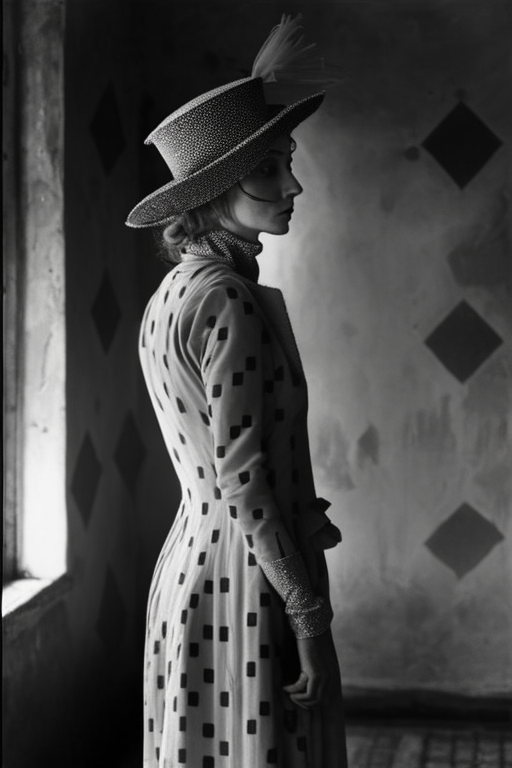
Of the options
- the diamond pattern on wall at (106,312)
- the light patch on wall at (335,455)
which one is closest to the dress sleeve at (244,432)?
the diamond pattern on wall at (106,312)

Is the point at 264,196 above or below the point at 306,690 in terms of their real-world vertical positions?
above

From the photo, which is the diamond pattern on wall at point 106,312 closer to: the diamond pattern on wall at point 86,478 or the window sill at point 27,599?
the diamond pattern on wall at point 86,478

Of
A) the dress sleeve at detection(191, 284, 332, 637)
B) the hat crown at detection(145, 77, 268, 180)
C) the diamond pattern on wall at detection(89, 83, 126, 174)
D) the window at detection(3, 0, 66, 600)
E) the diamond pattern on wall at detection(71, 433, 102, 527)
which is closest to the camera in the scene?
the dress sleeve at detection(191, 284, 332, 637)

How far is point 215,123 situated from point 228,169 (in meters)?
0.08

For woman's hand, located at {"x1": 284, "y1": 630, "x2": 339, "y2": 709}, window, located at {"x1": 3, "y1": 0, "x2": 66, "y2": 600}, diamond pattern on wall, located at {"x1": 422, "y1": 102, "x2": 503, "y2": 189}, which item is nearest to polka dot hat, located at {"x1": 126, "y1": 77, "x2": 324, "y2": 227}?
woman's hand, located at {"x1": 284, "y1": 630, "x2": 339, "y2": 709}

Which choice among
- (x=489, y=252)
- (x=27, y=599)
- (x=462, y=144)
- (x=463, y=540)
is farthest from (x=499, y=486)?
(x=27, y=599)

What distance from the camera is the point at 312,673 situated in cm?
144

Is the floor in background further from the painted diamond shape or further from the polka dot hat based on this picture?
the polka dot hat

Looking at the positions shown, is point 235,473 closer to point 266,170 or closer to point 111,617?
point 266,170

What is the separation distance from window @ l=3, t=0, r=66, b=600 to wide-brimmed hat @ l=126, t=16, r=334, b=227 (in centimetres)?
95

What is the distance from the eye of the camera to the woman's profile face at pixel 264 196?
1524 mm

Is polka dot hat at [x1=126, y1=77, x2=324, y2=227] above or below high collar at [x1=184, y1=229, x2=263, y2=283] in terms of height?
above

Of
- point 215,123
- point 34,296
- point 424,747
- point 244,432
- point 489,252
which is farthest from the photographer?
point 489,252

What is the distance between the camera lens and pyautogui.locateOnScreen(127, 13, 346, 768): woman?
1.41 metres
